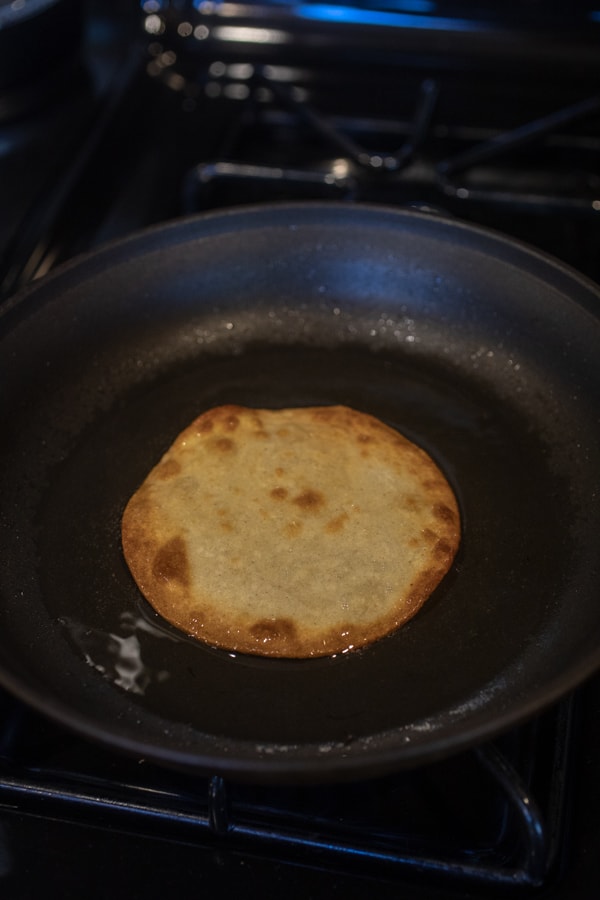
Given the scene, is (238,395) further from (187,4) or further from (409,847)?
(187,4)

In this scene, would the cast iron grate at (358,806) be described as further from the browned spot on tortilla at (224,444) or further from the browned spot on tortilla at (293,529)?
the browned spot on tortilla at (224,444)

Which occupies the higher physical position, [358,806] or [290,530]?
[290,530]

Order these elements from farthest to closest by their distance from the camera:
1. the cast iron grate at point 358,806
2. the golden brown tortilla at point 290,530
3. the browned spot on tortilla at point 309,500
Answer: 1. the browned spot on tortilla at point 309,500
2. the golden brown tortilla at point 290,530
3. the cast iron grate at point 358,806

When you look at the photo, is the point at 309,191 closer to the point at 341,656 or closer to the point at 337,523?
the point at 337,523

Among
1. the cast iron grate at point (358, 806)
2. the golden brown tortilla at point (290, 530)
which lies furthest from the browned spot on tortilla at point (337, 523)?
the cast iron grate at point (358, 806)

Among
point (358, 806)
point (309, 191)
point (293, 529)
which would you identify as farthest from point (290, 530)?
point (309, 191)

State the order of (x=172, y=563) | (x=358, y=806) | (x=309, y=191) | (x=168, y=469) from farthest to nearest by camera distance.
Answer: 1. (x=309, y=191)
2. (x=168, y=469)
3. (x=172, y=563)
4. (x=358, y=806)

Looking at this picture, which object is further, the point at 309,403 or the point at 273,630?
the point at 309,403

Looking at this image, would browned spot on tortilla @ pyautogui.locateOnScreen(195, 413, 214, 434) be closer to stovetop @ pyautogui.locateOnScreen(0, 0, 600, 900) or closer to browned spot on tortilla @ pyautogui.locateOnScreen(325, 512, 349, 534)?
browned spot on tortilla @ pyautogui.locateOnScreen(325, 512, 349, 534)
